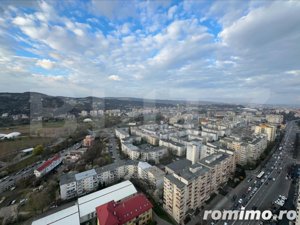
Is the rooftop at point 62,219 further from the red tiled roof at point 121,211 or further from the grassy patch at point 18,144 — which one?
the grassy patch at point 18,144

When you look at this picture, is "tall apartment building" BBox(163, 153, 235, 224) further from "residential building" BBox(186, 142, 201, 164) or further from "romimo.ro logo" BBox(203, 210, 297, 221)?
"residential building" BBox(186, 142, 201, 164)

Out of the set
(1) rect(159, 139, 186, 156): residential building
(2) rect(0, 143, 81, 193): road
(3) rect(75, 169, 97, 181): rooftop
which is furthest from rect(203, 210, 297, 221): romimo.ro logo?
(2) rect(0, 143, 81, 193): road

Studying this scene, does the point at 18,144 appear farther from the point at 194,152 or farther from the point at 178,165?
the point at 194,152

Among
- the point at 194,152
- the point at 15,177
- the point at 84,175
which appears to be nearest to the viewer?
the point at 84,175

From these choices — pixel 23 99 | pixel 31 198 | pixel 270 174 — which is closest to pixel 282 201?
pixel 270 174

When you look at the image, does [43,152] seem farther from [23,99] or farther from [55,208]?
[23,99]

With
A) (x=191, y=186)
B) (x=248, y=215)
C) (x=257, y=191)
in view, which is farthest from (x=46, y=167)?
(x=257, y=191)
